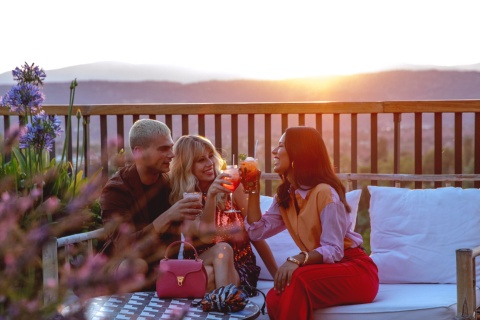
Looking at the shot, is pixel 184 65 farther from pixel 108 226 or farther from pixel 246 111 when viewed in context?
pixel 108 226

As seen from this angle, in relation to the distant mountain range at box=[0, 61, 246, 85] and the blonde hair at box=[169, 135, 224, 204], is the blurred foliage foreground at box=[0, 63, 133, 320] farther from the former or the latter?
the distant mountain range at box=[0, 61, 246, 85]

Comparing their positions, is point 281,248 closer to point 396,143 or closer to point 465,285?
point 465,285

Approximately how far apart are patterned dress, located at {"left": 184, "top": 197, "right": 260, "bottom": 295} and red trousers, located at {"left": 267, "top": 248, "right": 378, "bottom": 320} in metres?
0.40

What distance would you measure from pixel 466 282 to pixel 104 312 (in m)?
1.33

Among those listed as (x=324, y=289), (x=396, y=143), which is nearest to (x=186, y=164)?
(x=324, y=289)

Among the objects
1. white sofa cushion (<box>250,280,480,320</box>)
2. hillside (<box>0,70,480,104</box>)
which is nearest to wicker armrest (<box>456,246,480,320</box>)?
white sofa cushion (<box>250,280,480,320</box>)

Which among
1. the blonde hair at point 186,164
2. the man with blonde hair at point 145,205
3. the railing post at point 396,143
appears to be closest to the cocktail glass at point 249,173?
the man with blonde hair at point 145,205

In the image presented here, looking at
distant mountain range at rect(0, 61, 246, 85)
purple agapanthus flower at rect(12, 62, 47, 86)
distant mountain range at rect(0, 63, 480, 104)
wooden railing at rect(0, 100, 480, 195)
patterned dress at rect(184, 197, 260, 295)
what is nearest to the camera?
purple agapanthus flower at rect(12, 62, 47, 86)

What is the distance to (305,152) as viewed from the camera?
10.6 feet

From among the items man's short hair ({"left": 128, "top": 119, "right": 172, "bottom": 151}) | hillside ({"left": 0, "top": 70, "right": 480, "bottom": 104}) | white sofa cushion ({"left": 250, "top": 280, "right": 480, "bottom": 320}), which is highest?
hillside ({"left": 0, "top": 70, "right": 480, "bottom": 104})

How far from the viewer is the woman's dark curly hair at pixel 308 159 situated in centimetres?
322

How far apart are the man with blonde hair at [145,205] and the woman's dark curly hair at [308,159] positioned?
0.45 meters

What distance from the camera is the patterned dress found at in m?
3.47

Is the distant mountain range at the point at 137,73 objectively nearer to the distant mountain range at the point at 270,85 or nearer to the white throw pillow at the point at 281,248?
the distant mountain range at the point at 270,85
